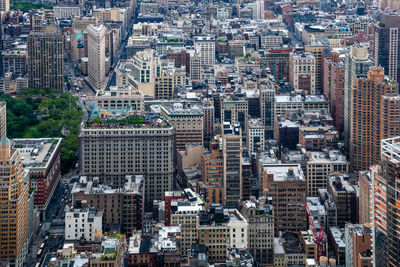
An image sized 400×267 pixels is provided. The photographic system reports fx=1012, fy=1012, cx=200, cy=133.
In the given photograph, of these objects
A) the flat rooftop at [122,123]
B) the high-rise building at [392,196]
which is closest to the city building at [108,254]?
the high-rise building at [392,196]

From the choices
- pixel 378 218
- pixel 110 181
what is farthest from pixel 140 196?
pixel 378 218

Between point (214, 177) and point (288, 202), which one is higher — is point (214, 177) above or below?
above

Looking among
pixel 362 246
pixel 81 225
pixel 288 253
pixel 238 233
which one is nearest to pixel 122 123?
pixel 81 225

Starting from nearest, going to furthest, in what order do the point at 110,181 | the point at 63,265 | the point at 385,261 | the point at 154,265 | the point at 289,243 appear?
the point at 385,261
the point at 63,265
the point at 154,265
the point at 289,243
the point at 110,181

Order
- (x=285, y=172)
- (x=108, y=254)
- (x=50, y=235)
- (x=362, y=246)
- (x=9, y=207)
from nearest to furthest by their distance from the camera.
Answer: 1. (x=108, y=254)
2. (x=362, y=246)
3. (x=9, y=207)
4. (x=50, y=235)
5. (x=285, y=172)

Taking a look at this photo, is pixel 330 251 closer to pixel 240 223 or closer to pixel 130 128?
pixel 240 223

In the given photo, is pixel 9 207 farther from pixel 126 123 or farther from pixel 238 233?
pixel 126 123

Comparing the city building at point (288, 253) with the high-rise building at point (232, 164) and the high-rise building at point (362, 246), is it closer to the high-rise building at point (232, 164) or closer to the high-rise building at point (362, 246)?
the high-rise building at point (362, 246)
